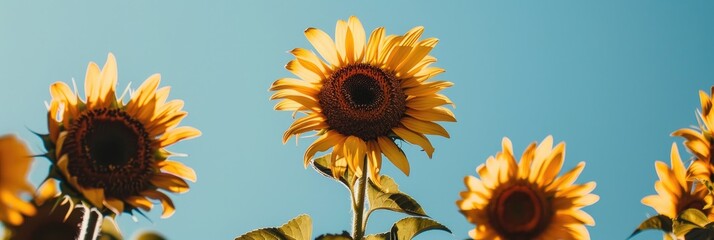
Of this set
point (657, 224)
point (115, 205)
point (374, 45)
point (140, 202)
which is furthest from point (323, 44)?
point (657, 224)

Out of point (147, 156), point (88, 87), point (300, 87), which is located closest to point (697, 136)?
point (300, 87)

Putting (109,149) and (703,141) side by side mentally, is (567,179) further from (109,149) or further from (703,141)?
(109,149)

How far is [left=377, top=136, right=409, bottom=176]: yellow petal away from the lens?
4355mm

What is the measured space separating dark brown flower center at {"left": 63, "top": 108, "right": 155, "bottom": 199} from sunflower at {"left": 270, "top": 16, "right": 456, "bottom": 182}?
1.09m

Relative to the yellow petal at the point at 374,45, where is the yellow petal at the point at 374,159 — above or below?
below

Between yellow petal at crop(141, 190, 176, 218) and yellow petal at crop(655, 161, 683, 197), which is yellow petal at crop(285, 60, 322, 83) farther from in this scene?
yellow petal at crop(655, 161, 683, 197)

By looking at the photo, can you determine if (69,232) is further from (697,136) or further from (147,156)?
(697,136)

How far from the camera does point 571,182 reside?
389cm

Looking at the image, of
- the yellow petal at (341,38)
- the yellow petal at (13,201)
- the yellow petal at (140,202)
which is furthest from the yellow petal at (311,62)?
the yellow petal at (13,201)

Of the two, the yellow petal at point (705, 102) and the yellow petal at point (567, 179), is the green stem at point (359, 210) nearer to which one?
the yellow petal at point (567, 179)

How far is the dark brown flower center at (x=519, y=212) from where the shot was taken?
12.1 feet

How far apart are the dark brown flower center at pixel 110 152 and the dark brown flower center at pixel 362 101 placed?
1.45 m

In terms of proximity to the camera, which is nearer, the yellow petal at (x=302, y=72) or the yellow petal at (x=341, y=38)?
the yellow petal at (x=302, y=72)

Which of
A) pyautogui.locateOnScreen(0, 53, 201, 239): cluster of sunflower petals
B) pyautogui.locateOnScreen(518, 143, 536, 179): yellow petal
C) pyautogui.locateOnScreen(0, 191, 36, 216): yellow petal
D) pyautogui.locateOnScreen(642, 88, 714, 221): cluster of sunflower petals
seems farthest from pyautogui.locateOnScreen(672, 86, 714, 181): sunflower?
pyautogui.locateOnScreen(0, 191, 36, 216): yellow petal
